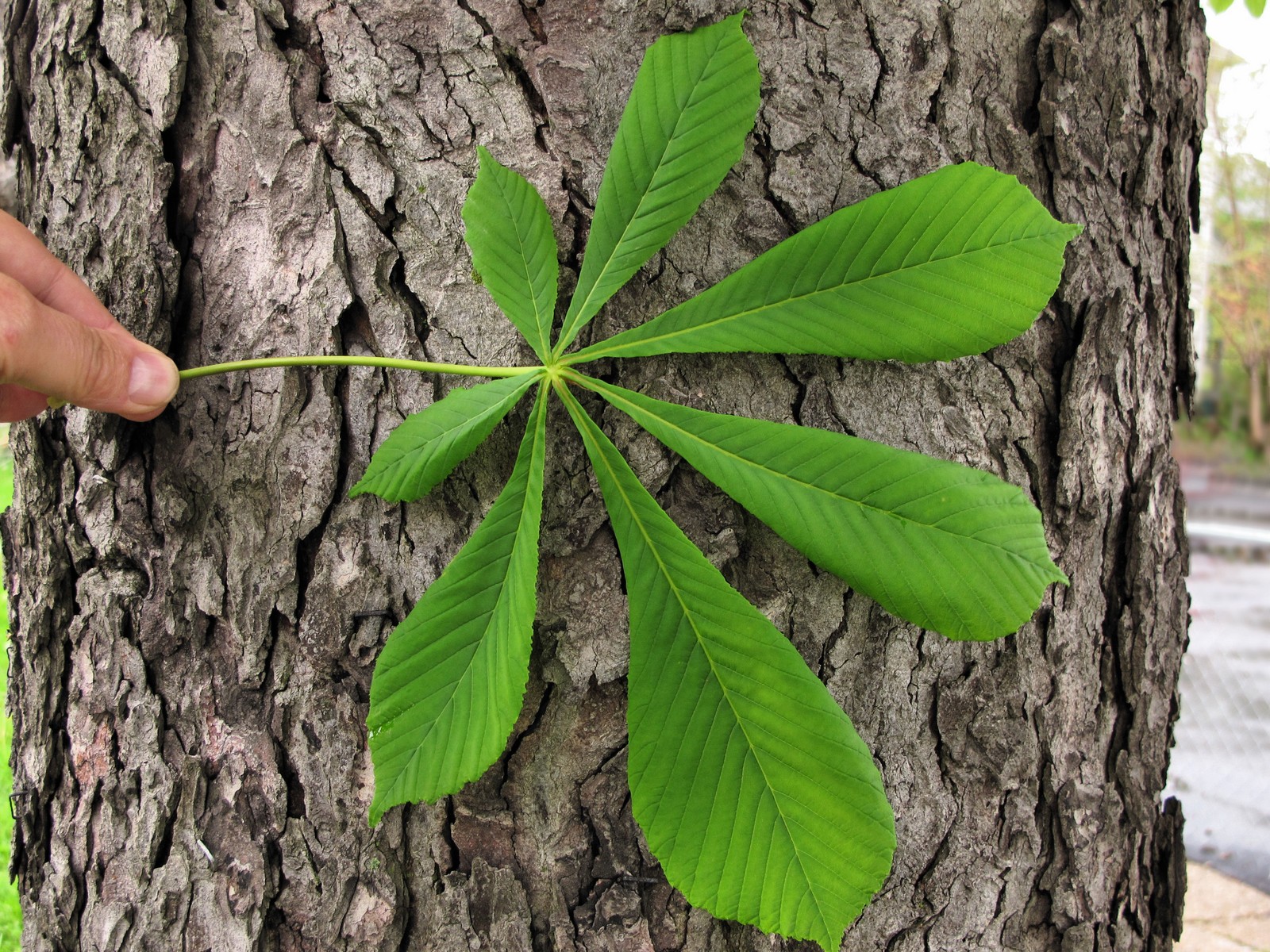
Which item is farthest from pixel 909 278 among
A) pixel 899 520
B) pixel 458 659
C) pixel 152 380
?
pixel 152 380

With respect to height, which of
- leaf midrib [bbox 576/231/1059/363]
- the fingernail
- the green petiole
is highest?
leaf midrib [bbox 576/231/1059/363]

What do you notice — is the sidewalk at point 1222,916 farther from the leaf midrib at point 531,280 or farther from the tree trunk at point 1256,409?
the tree trunk at point 1256,409

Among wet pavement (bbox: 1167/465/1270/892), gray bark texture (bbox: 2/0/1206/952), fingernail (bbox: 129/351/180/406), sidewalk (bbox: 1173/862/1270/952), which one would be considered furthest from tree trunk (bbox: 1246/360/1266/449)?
fingernail (bbox: 129/351/180/406)

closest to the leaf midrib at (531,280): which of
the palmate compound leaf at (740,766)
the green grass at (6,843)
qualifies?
the palmate compound leaf at (740,766)

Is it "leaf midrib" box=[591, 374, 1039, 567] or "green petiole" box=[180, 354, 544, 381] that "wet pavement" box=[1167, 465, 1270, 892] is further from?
"green petiole" box=[180, 354, 544, 381]

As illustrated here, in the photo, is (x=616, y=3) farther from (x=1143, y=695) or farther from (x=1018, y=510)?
(x=1143, y=695)

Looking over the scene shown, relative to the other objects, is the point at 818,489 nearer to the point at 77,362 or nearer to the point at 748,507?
the point at 748,507

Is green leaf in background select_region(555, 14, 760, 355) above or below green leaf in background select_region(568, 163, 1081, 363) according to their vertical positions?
above
